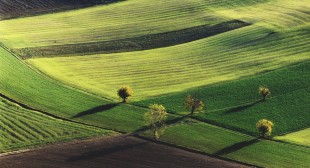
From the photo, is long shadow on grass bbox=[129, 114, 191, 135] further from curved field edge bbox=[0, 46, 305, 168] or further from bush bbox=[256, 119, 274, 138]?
bush bbox=[256, 119, 274, 138]

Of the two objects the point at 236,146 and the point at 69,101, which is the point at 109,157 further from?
the point at 69,101

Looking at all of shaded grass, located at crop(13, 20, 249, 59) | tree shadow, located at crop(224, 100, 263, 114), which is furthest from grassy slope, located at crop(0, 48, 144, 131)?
tree shadow, located at crop(224, 100, 263, 114)

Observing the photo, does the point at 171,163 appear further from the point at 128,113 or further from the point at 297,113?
the point at 297,113

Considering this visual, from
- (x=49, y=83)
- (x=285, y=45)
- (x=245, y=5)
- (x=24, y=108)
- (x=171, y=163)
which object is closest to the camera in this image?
(x=171, y=163)

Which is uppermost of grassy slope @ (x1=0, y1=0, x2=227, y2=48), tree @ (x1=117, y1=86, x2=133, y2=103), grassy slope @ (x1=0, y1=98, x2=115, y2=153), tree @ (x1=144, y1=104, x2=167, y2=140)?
grassy slope @ (x1=0, y1=0, x2=227, y2=48)

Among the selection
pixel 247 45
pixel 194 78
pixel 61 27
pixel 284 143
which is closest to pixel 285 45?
pixel 247 45

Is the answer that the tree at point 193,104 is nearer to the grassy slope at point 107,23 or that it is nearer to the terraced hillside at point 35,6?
the grassy slope at point 107,23
